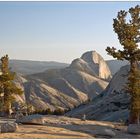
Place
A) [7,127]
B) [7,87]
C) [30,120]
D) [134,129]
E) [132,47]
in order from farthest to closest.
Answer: [7,87], [132,47], [30,120], [134,129], [7,127]

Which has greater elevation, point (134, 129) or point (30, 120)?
point (30, 120)

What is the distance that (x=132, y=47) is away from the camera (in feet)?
150

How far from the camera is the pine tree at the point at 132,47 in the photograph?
45.3 meters

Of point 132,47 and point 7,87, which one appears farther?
point 7,87

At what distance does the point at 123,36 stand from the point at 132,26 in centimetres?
148

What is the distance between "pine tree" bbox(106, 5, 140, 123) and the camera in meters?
45.3


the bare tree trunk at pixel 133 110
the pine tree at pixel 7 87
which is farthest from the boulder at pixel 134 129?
the pine tree at pixel 7 87

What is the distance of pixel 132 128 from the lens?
34094mm

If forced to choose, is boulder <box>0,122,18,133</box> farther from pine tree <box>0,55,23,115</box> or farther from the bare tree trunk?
pine tree <box>0,55,23,115</box>

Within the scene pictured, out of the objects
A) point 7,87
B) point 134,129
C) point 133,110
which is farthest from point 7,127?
point 7,87

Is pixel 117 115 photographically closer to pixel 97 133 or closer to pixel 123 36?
pixel 123 36

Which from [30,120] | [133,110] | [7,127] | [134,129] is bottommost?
[134,129]

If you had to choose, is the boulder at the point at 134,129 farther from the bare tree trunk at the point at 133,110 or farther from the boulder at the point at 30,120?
the bare tree trunk at the point at 133,110

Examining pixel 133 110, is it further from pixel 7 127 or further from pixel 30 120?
pixel 7 127
